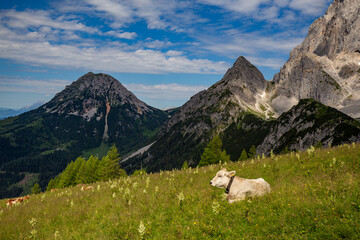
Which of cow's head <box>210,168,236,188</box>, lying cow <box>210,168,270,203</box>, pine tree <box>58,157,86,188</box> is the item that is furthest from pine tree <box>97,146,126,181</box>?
lying cow <box>210,168,270,203</box>

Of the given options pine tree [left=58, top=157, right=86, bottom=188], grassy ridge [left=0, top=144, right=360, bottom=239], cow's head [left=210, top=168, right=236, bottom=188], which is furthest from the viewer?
pine tree [left=58, top=157, right=86, bottom=188]

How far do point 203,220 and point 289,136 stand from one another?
4997 inches

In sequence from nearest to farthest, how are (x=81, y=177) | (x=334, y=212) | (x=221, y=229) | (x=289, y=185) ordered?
(x=334, y=212) → (x=221, y=229) → (x=289, y=185) → (x=81, y=177)

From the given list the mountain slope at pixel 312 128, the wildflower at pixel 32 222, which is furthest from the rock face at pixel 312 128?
the wildflower at pixel 32 222

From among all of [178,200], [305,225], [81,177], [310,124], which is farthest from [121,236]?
[310,124]

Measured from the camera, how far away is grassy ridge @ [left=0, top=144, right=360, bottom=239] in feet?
22.3

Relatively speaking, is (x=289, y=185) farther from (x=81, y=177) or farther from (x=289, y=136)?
(x=289, y=136)

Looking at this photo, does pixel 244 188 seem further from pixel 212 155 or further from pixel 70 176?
pixel 70 176

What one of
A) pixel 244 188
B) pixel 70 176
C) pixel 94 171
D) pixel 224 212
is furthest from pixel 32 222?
pixel 70 176

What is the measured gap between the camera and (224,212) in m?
8.82

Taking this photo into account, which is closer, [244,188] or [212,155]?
[244,188]

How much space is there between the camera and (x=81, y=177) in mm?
50656

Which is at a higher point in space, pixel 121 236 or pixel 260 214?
pixel 260 214

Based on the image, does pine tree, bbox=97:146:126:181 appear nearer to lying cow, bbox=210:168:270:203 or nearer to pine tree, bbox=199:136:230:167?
pine tree, bbox=199:136:230:167
